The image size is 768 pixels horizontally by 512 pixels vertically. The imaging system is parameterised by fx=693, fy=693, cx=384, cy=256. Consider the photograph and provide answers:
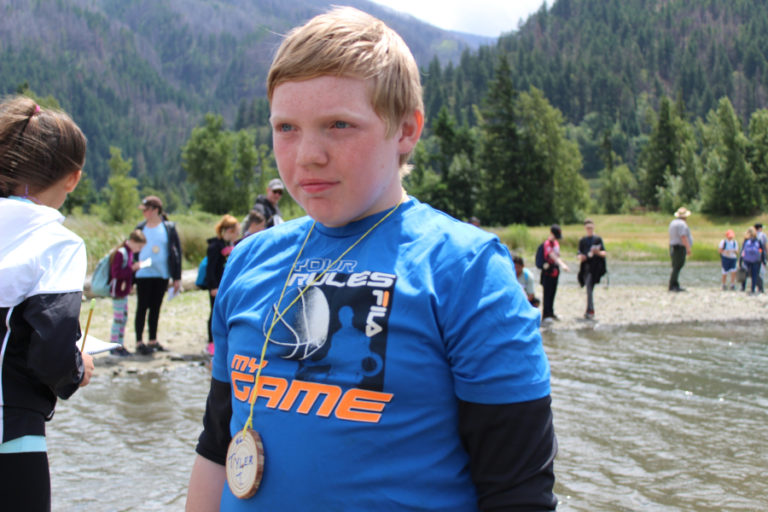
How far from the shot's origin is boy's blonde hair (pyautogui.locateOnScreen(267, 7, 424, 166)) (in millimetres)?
1414

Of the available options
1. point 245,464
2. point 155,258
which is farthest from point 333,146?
point 155,258

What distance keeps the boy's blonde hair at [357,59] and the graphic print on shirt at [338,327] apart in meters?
0.34

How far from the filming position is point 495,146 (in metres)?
81.9

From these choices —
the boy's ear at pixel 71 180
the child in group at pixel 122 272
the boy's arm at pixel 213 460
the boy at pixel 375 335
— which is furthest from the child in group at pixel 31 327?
the child in group at pixel 122 272

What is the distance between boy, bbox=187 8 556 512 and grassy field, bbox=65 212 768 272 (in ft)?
62.2

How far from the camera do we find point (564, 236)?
163ft

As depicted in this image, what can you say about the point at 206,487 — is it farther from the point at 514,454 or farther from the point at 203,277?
the point at 203,277

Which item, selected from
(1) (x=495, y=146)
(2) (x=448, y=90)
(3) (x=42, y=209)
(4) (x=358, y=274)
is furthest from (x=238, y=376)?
(2) (x=448, y=90)

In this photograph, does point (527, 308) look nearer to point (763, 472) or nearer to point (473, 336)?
point (473, 336)

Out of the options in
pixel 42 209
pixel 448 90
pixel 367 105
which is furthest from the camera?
pixel 448 90

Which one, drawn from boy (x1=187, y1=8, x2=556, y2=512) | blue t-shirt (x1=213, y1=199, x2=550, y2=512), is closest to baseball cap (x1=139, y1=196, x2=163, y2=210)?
boy (x1=187, y1=8, x2=556, y2=512)

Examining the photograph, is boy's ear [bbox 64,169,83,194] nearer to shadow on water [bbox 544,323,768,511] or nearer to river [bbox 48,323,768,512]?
river [bbox 48,323,768,512]

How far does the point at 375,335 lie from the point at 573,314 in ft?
47.9

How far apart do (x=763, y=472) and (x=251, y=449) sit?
5362 millimetres
